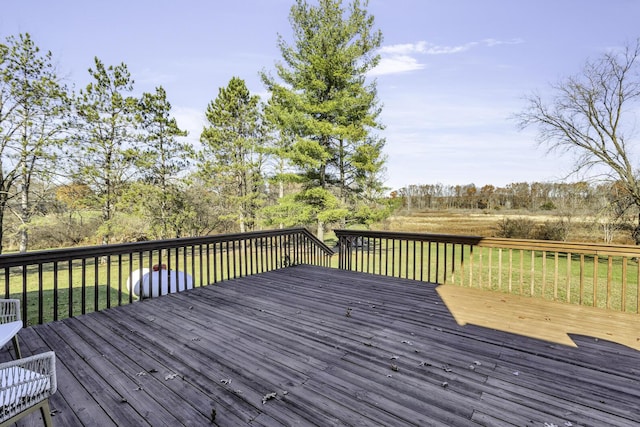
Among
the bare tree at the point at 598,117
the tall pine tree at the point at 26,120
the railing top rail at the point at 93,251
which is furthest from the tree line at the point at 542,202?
the tall pine tree at the point at 26,120

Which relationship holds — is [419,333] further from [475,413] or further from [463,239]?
[463,239]

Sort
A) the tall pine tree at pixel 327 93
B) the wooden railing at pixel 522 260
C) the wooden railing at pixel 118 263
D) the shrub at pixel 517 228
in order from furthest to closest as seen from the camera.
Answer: the shrub at pixel 517 228 < the tall pine tree at pixel 327 93 < the wooden railing at pixel 522 260 < the wooden railing at pixel 118 263

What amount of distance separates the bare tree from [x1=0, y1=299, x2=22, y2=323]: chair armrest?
14.9 meters

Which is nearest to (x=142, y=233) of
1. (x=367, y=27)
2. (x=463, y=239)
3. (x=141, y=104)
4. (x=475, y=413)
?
(x=141, y=104)

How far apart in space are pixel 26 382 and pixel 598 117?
646 inches

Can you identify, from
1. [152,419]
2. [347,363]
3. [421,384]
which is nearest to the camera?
[152,419]

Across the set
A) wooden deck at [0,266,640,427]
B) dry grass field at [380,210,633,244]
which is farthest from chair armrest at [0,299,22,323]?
dry grass field at [380,210,633,244]

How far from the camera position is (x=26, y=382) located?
4.19 feet

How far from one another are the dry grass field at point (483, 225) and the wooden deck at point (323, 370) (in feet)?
30.5

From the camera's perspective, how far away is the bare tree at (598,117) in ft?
34.8

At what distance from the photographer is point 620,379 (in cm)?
214

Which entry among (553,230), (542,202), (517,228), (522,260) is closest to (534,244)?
(522,260)

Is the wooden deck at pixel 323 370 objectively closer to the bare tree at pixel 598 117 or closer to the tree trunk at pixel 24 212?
the tree trunk at pixel 24 212

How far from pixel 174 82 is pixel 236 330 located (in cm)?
1409
